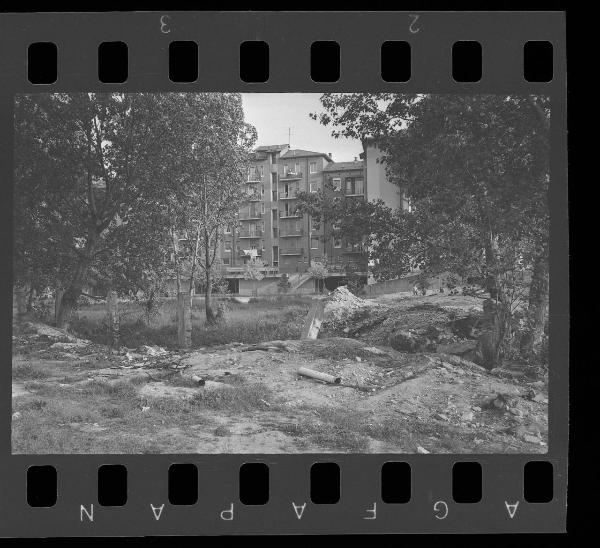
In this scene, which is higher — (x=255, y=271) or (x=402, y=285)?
(x=255, y=271)

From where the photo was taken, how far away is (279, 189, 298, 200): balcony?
6586 millimetres

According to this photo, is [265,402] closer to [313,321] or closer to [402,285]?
[313,321]

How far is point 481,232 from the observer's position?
6359 millimetres

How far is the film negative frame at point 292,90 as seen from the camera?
5945 mm

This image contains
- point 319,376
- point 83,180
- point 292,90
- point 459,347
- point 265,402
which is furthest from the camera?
point 83,180

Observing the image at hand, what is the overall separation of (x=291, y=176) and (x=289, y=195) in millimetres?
245

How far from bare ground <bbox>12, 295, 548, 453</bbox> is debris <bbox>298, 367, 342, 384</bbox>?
52 millimetres

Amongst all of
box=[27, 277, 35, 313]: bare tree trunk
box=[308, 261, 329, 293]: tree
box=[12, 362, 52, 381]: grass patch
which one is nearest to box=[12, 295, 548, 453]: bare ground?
box=[12, 362, 52, 381]: grass patch

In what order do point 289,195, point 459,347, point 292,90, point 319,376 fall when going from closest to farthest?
point 292,90 → point 319,376 → point 459,347 → point 289,195

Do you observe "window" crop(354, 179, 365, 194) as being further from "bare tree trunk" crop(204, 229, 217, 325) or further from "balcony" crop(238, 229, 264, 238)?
"bare tree trunk" crop(204, 229, 217, 325)

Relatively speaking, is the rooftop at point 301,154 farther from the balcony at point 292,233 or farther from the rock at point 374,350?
the rock at point 374,350

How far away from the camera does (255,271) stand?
6527mm

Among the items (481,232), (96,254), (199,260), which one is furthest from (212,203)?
(481,232)

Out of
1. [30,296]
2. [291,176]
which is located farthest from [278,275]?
[30,296]
